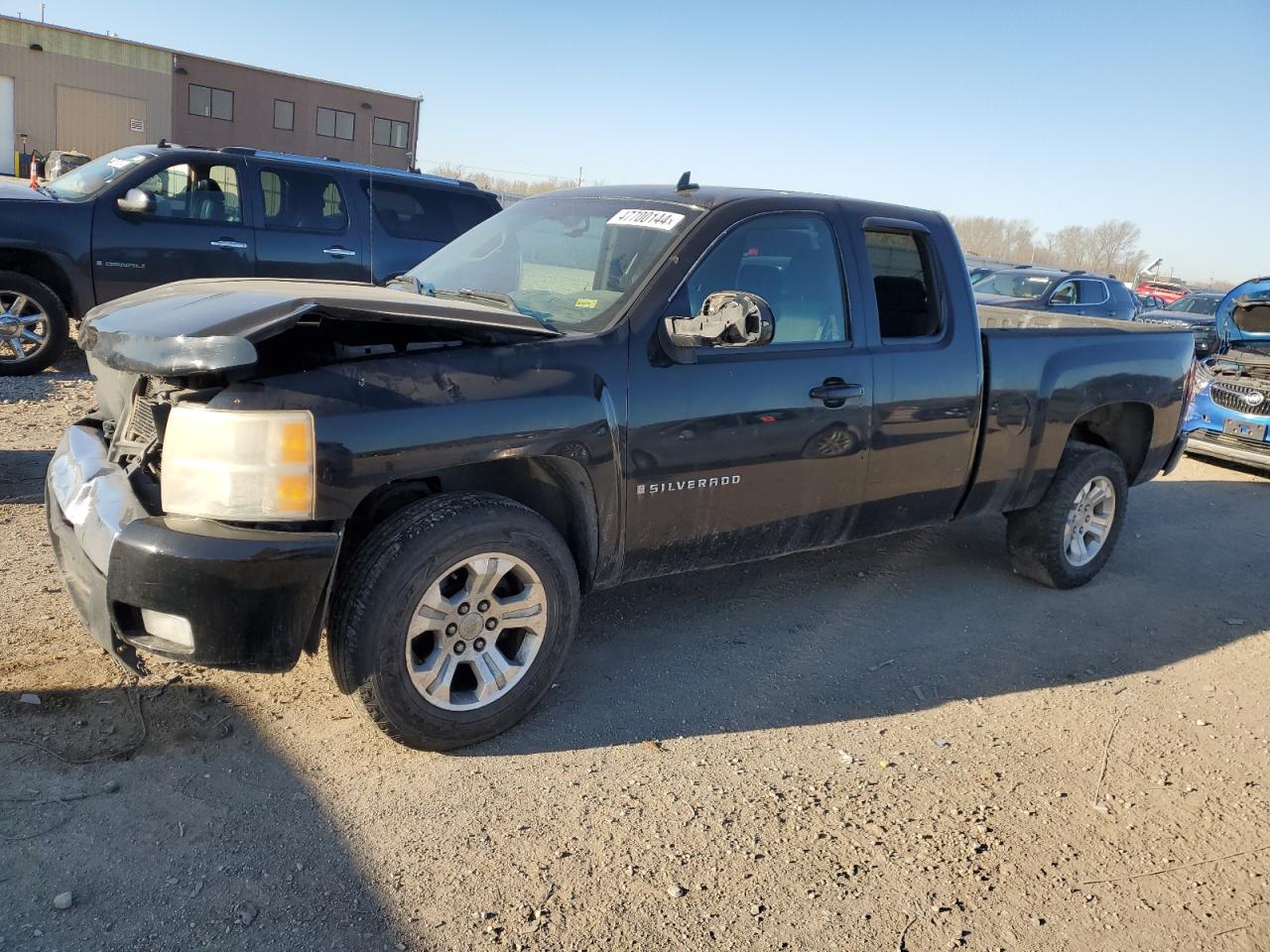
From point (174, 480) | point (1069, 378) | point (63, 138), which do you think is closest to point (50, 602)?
point (174, 480)

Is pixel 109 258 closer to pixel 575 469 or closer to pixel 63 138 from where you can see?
pixel 575 469

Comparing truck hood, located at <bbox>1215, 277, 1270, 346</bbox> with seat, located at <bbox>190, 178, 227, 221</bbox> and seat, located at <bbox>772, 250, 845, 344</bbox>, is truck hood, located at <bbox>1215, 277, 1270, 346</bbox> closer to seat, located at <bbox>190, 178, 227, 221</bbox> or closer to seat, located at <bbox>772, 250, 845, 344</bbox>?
seat, located at <bbox>772, 250, 845, 344</bbox>

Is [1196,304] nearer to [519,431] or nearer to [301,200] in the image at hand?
[301,200]

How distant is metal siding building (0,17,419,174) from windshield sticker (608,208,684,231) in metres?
41.5

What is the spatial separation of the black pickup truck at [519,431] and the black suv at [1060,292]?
9.87 metres

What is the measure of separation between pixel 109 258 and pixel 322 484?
6395 mm

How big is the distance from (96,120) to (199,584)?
45308 millimetres

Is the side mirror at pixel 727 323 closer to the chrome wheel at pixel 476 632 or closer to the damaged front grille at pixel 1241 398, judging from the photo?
the chrome wheel at pixel 476 632

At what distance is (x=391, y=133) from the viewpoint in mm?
46781

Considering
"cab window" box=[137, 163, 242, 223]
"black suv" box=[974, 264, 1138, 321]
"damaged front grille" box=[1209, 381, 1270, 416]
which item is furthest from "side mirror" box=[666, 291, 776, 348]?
"black suv" box=[974, 264, 1138, 321]

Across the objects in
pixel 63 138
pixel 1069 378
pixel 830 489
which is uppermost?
pixel 63 138

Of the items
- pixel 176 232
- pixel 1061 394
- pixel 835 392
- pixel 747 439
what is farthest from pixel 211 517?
pixel 176 232

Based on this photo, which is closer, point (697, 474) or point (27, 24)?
point (697, 474)

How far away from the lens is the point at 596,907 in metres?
2.64
